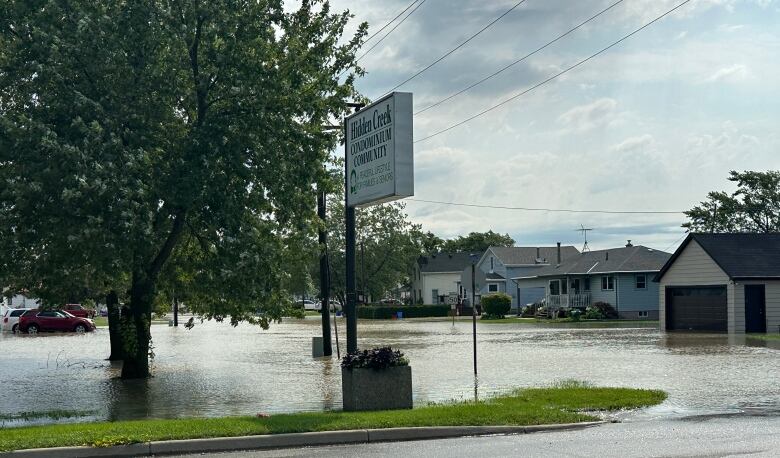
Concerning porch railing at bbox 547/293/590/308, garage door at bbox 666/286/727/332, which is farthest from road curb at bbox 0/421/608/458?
porch railing at bbox 547/293/590/308

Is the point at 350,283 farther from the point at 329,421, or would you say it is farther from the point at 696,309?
the point at 696,309

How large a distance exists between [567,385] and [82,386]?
1142 centimetres

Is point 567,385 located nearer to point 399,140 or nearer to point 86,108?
point 399,140

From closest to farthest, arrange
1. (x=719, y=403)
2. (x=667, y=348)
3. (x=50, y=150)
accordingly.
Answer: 1. (x=719, y=403)
2. (x=50, y=150)
3. (x=667, y=348)

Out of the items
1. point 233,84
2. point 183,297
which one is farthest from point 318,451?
point 183,297

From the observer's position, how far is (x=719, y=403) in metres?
16.0

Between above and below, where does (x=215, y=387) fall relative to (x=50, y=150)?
below

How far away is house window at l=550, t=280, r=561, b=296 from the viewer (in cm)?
6876

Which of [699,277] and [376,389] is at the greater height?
[699,277]

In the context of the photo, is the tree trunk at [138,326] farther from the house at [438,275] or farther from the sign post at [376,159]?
the house at [438,275]

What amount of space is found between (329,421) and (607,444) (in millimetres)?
4073

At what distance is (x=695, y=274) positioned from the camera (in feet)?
144

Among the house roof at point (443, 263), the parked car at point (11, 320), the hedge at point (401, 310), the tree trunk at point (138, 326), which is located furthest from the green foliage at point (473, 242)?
the tree trunk at point (138, 326)

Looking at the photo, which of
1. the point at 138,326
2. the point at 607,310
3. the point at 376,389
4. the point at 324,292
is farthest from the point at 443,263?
the point at 376,389
